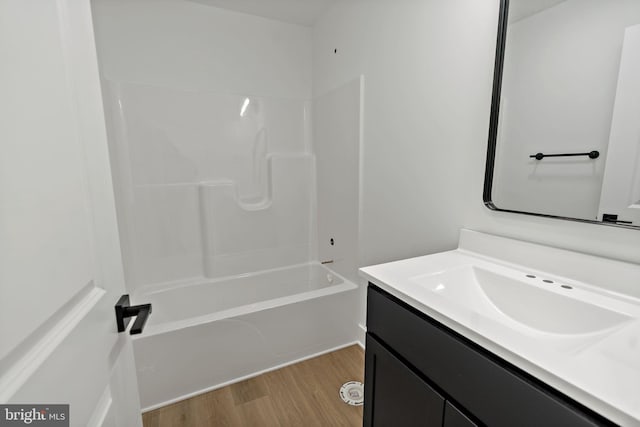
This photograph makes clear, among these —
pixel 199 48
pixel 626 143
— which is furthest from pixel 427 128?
pixel 199 48

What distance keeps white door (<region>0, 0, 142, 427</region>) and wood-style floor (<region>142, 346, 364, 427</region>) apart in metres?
1.12

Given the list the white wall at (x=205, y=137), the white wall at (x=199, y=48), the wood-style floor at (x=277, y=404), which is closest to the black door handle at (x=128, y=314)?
the wood-style floor at (x=277, y=404)

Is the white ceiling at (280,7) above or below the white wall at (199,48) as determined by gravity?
above

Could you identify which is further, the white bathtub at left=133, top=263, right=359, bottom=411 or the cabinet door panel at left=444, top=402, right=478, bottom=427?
the white bathtub at left=133, top=263, right=359, bottom=411

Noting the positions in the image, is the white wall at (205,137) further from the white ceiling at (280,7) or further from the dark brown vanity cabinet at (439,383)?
the dark brown vanity cabinet at (439,383)

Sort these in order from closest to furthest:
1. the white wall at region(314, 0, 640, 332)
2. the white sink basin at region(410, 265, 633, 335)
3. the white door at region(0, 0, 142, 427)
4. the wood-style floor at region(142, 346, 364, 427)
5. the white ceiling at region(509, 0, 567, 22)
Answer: the white door at region(0, 0, 142, 427) → the white sink basin at region(410, 265, 633, 335) → the white ceiling at region(509, 0, 567, 22) → the white wall at region(314, 0, 640, 332) → the wood-style floor at region(142, 346, 364, 427)

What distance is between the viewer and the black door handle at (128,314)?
2.11 feet

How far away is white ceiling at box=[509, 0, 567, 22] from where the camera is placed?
102 centimetres

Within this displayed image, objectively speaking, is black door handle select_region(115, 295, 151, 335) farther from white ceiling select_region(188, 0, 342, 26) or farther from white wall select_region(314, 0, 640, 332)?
white ceiling select_region(188, 0, 342, 26)

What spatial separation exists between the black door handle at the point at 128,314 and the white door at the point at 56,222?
0.09 feet

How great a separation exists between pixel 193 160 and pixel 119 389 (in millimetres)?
1908

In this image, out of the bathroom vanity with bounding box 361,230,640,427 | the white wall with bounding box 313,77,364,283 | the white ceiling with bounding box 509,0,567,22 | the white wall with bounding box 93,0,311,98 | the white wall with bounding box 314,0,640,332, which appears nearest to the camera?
the bathroom vanity with bounding box 361,230,640,427

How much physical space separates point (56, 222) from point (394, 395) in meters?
1.01

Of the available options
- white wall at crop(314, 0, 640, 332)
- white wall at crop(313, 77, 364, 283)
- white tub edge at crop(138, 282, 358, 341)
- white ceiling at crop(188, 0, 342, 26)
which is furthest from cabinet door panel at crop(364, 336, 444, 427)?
white ceiling at crop(188, 0, 342, 26)
